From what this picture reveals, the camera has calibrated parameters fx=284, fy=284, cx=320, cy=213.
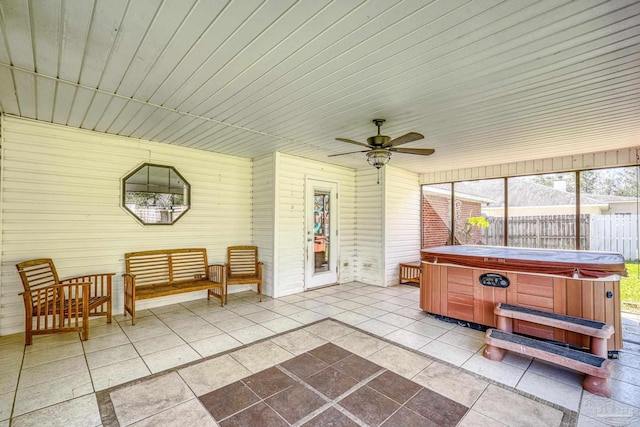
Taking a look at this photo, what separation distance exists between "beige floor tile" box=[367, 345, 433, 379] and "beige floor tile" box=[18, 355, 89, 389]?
2837 mm


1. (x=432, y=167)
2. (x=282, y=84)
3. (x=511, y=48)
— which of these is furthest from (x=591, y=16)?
(x=432, y=167)

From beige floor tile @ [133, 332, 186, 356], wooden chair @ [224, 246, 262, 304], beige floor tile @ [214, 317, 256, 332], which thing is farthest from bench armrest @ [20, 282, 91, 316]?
wooden chair @ [224, 246, 262, 304]

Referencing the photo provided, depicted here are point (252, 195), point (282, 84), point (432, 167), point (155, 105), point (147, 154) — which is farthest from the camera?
point (432, 167)

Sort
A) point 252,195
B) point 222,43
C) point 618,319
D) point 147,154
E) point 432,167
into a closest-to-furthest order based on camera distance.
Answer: point 222,43, point 618,319, point 147,154, point 252,195, point 432,167

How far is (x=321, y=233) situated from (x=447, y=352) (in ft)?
11.5

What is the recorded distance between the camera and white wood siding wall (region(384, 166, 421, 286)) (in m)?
6.28

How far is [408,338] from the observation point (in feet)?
11.4

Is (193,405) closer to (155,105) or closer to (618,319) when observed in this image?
(155,105)

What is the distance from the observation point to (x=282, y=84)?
272 cm

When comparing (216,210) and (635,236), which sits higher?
(216,210)

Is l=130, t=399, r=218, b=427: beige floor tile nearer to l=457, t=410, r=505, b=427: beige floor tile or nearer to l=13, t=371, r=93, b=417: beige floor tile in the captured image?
l=13, t=371, r=93, b=417: beige floor tile

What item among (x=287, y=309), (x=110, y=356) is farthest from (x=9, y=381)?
(x=287, y=309)

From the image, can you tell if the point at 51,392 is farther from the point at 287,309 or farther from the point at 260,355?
the point at 287,309

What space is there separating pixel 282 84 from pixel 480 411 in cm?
321
